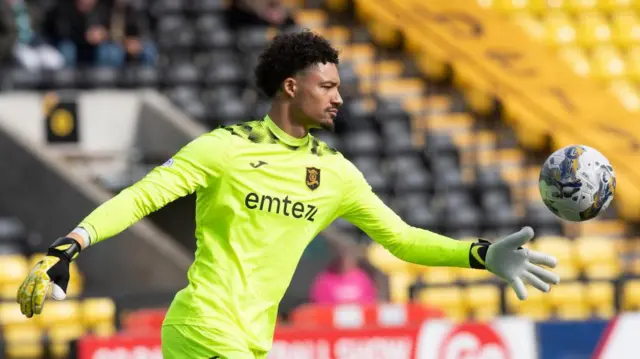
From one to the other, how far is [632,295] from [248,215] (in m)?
8.08

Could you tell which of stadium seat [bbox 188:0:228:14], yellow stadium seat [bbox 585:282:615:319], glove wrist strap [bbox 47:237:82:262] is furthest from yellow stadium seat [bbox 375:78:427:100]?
glove wrist strap [bbox 47:237:82:262]

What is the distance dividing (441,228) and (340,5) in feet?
10.2

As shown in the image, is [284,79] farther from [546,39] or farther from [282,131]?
[546,39]

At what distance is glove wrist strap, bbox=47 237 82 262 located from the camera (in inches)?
192

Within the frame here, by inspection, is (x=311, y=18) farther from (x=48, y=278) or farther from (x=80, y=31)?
(x=48, y=278)

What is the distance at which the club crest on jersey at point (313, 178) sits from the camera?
566 centimetres

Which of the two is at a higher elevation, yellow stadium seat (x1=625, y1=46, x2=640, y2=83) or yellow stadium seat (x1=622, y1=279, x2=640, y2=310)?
yellow stadium seat (x1=625, y1=46, x2=640, y2=83)

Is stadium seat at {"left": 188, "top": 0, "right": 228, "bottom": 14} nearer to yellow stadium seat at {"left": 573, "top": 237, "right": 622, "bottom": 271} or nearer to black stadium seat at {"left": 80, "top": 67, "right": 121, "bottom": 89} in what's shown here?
black stadium seat at {"left": 80, "top": 67, "right": 121, "bottom": 89}

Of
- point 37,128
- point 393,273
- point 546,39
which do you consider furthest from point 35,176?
point 546,39

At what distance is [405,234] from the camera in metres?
5.84

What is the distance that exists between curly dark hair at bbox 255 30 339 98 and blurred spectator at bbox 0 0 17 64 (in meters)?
7.74

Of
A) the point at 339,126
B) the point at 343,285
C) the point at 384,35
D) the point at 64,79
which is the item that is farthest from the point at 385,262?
the point at 64,79

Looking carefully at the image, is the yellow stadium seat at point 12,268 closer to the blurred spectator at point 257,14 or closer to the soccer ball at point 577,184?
the blurred spectator at point 257,14

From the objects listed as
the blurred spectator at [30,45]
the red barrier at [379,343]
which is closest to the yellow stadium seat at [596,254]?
the red barrier at [379,343]
